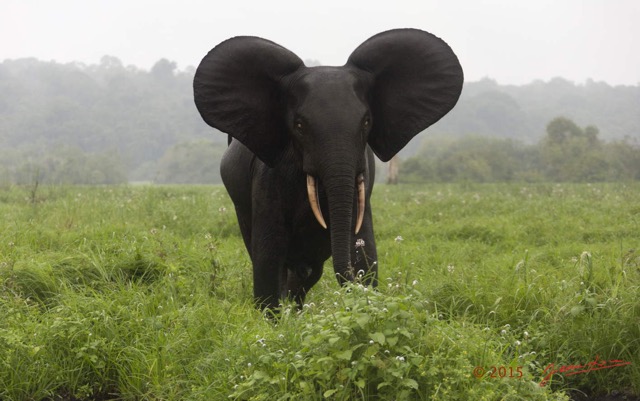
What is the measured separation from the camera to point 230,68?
5086 millimetres

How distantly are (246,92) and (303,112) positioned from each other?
0.66 m

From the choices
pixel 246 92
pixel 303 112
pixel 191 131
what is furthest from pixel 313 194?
pixel 191 131

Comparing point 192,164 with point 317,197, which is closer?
point 317,197

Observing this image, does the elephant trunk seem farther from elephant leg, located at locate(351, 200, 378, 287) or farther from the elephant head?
elephant leg, located at locate(351, 200, 378, 287)

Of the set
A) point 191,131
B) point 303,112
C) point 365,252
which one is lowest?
point 191,131

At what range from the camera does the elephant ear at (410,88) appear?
5.17 metres

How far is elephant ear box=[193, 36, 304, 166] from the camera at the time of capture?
5.05 m

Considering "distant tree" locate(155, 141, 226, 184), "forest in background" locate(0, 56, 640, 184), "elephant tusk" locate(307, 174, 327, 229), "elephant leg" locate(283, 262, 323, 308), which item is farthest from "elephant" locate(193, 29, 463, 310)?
"distant tree" locate(155, 141, 226, 184)

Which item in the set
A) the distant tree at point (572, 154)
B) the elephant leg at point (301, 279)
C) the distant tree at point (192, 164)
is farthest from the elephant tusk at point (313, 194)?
the distant tree at point (192, 164)

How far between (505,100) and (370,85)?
134217 millimetres

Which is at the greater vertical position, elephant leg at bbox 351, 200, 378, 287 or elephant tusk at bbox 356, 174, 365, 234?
elephant tusk at bbox 356, 174, 365, 234

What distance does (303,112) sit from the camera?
15.2 feet

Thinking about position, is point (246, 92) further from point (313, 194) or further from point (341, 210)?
point (341, 210)

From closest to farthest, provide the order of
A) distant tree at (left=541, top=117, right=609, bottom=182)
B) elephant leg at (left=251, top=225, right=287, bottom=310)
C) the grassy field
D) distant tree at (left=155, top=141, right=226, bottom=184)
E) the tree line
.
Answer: the grassy field → elephant leg at (left=251, top=225, right=287, bottom=310) → distant tree at (left=541, top=117, right=609, bottom=182) → the tree line → distant tree at (left=155, top=141, right=226, bottom=184)
